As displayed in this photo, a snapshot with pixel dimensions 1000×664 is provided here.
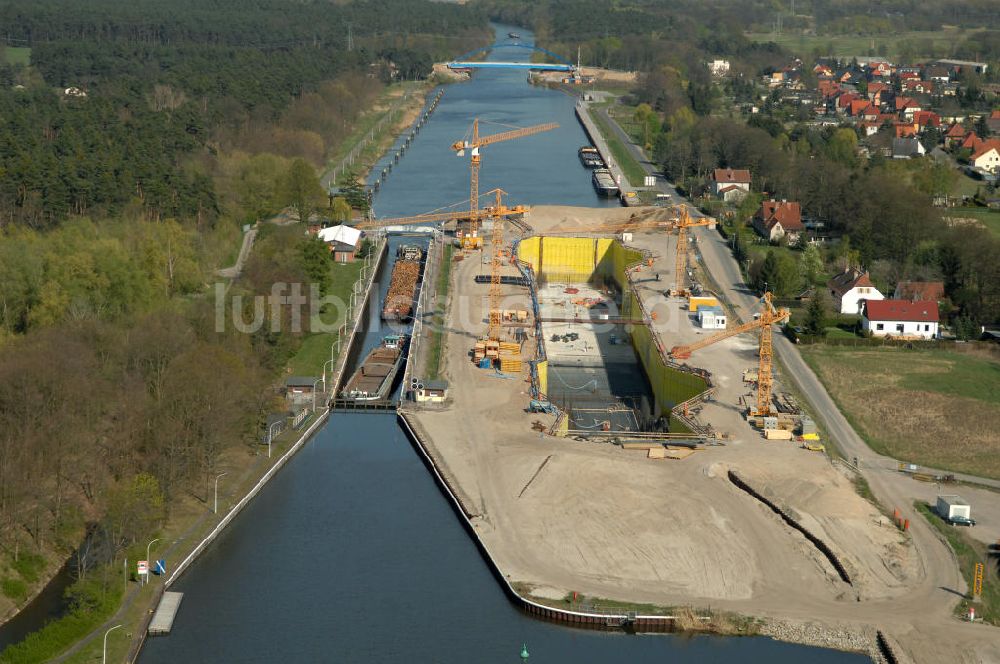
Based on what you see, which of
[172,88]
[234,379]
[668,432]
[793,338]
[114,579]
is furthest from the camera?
[172,88]

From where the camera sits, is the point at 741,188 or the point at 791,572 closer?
the point at 791,572

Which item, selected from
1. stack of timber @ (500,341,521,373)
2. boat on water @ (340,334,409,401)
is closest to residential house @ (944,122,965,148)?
boat on water @ (340,334,409,401)

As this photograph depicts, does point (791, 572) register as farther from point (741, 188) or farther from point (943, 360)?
point (741, 188)

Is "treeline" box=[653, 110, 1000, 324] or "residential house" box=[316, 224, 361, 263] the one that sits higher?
"treeline" box=[653, 110, 1000, 324]

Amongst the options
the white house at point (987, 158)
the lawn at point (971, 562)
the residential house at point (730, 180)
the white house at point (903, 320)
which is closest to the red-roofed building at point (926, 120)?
the white house at point (987, 158)

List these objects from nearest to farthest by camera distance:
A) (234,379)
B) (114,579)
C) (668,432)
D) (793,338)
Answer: (114,579)
(234,379)
(668,432)
(793,338)

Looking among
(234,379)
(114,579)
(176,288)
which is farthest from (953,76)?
(114,579)

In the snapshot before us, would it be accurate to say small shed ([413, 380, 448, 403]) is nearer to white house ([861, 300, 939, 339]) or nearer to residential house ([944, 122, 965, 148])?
white house ([861, 300, 939, 339])
